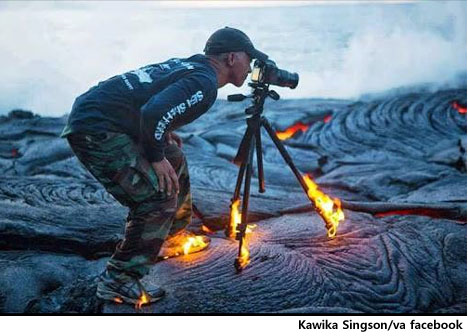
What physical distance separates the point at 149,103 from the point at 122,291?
98 cm

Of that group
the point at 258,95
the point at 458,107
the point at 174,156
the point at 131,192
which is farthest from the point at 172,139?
the point at 458,107

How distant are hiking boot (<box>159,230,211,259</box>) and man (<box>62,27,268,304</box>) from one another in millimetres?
471

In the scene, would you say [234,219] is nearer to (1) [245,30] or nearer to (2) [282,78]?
(2) [282,78]

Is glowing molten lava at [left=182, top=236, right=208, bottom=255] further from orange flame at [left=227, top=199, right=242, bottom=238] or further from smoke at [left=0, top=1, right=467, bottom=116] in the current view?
smoke at [left=0, top=1, right=467, bottom=116]

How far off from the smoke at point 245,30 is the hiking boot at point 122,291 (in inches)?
90.9

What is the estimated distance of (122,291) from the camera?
2.70m

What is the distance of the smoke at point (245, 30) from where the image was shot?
4.47 metres

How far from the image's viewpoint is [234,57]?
287cm

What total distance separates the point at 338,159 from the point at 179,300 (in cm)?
299

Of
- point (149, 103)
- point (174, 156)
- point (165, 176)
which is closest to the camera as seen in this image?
point (149, 103)

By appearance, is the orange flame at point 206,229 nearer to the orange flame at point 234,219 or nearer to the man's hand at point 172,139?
the orange flame at point 234,219

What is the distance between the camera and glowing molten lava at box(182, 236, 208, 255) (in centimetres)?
324

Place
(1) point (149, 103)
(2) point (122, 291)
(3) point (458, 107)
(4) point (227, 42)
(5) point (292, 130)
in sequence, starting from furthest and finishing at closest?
(3) point (458, 107)
(5) point (292, 130)
(4) point (227, 42)
(2) point (122, 291)
(1) point (149, 103)
